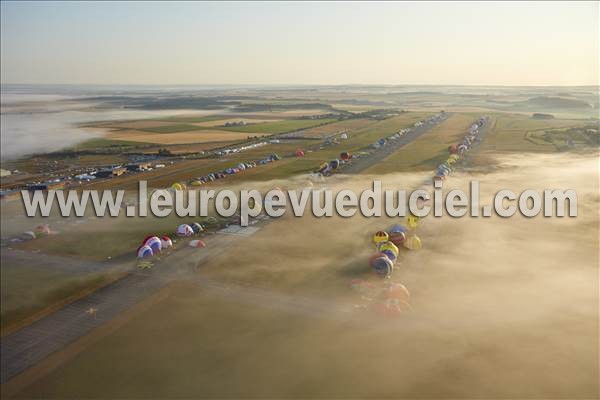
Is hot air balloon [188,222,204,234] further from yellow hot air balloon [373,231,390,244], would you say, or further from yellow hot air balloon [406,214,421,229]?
Answer: yellow hot air balloon [406,214,421,229]

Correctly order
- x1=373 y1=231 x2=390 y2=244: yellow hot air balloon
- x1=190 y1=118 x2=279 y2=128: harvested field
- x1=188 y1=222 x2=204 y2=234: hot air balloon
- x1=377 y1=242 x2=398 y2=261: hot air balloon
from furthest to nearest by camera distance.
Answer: x1=190 y1=118 x2=279 y2=128: harvested field → x1=188 y1=222 x2=204 y2=234: hot air balloon → x1=373 y1=231 x2=390 y2=244: yellow hot air balloon → x1=377 y1=242 x2=398 y2=261: hot air balloon

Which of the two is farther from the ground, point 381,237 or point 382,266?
point 381,237

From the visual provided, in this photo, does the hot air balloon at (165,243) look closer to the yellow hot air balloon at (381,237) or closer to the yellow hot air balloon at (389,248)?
the yellow hot air balloon at (381,237)

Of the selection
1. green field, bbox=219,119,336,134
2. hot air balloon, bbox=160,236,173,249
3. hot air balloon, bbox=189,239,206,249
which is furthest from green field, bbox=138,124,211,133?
hot air balloon, bbox=189,239,206,249

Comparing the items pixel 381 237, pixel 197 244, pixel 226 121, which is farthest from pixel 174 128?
pixel 381 237

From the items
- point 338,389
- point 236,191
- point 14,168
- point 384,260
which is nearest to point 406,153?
point 236,191

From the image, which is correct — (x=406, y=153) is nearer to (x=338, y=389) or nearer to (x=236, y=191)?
(x=236, y=191)

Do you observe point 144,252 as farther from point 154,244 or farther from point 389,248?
point 389,248
